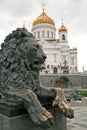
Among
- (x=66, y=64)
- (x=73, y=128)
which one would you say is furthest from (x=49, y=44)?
(x=73, y=128)

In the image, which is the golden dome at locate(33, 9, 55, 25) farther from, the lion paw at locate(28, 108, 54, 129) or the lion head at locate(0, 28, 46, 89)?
the lion paw at locate(28, 108, 54, 129)

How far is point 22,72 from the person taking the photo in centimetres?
373

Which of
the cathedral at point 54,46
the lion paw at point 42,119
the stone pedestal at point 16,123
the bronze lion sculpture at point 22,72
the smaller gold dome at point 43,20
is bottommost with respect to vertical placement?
the stone pedestal at point 16,123

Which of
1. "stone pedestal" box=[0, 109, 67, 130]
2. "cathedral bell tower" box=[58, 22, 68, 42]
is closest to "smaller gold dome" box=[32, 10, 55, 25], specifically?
"cathedral bell tower" box=[58, 22, 68, 42]

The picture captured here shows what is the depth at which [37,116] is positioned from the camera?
318 cm

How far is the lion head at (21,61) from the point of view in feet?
12.2

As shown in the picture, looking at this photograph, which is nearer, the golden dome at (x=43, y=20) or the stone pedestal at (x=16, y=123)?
the stone pedestal at (x=16, y=123)

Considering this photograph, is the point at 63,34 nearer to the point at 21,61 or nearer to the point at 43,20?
the point at 43,20

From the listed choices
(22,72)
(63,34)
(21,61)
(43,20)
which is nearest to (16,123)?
(22,72)

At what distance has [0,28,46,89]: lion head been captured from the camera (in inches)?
146

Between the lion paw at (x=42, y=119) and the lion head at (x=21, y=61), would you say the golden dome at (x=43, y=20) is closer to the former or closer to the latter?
the lion head at (x=21, y=61)

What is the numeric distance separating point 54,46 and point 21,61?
43.2 meters

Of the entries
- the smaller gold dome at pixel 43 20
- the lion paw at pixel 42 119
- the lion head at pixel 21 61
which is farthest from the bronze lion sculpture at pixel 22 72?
the smaller gold dome at pixel 43 20

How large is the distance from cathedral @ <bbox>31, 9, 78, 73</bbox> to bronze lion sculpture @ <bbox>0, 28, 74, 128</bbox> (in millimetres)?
38480
